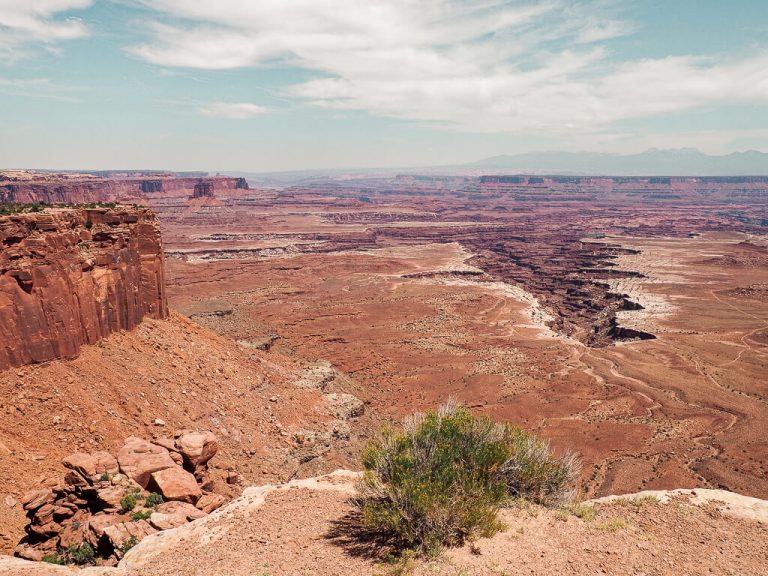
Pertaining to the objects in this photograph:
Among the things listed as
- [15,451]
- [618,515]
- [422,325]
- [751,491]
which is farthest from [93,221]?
[422,325]

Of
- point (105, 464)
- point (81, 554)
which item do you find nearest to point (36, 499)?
point (105, 464)

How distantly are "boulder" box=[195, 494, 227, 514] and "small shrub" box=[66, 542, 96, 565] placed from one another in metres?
2.68

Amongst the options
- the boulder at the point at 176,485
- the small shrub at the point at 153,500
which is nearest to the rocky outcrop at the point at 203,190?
the boulder at the point at 176,485

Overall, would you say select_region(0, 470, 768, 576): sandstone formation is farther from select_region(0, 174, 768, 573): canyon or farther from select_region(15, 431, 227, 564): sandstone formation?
select_region(0, 174, 768, 573): canyon

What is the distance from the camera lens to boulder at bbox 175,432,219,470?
551 inches

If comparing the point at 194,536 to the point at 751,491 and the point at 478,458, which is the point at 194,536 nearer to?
the point at 478,458

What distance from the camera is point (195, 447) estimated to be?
1416 cm

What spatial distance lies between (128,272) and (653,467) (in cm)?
2736

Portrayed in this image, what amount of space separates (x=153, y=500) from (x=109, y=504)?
1000mm

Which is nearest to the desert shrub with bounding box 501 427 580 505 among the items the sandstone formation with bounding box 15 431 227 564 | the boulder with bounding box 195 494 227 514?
the boulder with bounding box 195 494 227 514

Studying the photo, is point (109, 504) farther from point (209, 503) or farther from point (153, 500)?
point (209, 503)

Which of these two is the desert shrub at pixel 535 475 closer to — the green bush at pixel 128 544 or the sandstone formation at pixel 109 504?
the sandstone formation at pixel 109 504

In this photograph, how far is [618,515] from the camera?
12398mm

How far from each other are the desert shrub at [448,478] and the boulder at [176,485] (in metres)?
4.74
